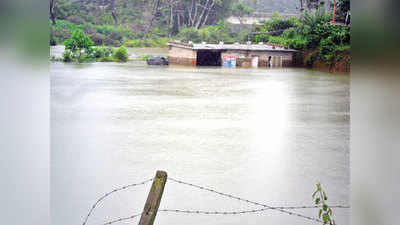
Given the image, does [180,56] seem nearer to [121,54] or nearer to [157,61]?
[157,61]

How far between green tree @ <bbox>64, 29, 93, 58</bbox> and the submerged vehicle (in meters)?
0.45

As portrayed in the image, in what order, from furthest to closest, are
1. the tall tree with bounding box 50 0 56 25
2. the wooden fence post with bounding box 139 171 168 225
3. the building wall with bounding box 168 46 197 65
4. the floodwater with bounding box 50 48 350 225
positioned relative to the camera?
the building wall with bounding box 168 46 197 65 < the tall tree with bounding box 50 0 56 25 < the floodwater with bounding box 50 48 350 225 < the wooden fence post with bounding box 139 171 168 225

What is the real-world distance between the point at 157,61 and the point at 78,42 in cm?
60

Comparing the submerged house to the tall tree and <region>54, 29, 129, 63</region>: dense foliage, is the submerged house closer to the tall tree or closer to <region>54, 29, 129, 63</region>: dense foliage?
<region>54, 29, 129, 63</region>: dense foliage

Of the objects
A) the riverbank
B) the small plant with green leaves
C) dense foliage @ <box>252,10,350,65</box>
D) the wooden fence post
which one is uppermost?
dense foliage @ <box>252,10,350,65</box>

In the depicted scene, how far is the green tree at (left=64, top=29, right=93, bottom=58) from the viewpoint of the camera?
3.53 meters

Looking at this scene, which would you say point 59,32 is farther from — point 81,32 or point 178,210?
point 178,210

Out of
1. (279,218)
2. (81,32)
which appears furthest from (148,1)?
(279,218)

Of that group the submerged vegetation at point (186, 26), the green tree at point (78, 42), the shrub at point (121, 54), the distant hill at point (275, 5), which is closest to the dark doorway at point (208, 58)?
the submerged vegetation at point (186, 26)

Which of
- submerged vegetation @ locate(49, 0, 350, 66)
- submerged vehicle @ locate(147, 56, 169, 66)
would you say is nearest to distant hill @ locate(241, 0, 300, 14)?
submerged vegetation @ locate(49, 0, 350, 66)

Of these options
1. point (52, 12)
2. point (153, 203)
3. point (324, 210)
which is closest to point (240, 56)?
point (52, 12)

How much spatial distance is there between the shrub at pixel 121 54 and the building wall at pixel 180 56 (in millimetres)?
329

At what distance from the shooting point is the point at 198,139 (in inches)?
131

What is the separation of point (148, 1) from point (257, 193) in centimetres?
166
